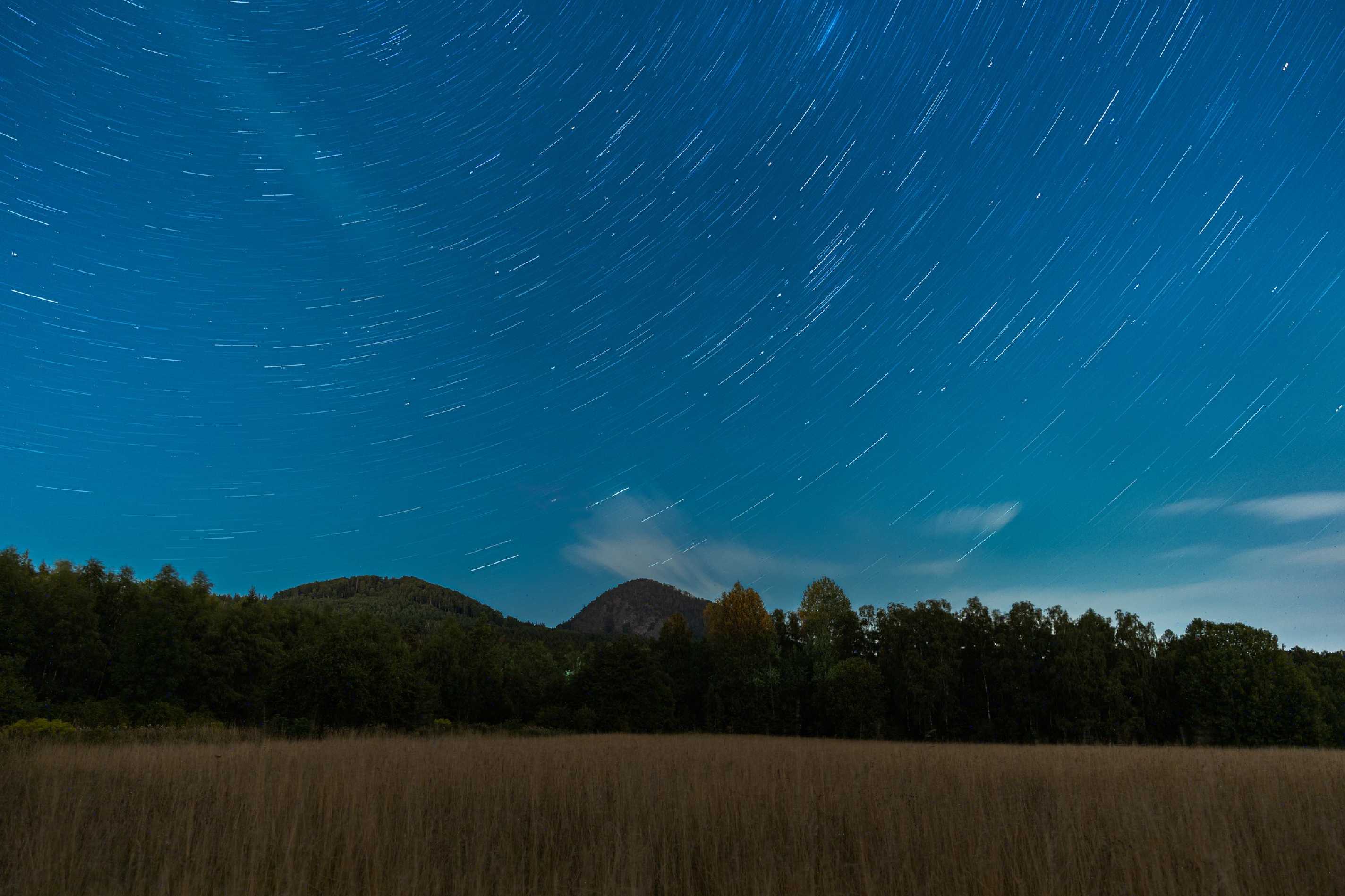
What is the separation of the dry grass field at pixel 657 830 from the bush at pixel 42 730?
30.3ft

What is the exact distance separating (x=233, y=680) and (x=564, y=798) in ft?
174

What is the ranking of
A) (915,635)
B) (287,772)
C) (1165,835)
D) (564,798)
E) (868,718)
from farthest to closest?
(915,635) < (868,718) < (287,772) < (564,798) < (1165,835)

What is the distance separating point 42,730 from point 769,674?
35.5 meters

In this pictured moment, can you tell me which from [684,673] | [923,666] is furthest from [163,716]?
[923,666]

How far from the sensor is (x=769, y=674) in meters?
44.2

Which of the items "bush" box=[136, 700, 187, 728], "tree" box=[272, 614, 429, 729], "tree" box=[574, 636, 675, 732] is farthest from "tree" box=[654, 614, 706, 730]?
"bush" box=[136, 700, 187, 728]

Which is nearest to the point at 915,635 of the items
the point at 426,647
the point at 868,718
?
the point at 868,718

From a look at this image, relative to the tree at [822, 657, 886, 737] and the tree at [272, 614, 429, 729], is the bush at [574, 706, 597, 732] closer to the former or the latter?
the tree at [272, 614, 429, 729]

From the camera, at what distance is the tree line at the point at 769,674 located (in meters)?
39.5

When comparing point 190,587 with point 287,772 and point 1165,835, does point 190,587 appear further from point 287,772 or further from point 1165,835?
point 1165,835

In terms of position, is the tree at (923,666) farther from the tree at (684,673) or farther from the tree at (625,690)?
the tree at (625,690)

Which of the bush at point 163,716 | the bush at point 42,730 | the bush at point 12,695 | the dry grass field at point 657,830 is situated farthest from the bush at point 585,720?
the dry grass field at point 657,830

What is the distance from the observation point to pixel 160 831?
682 cm

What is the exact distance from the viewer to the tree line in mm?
39469
